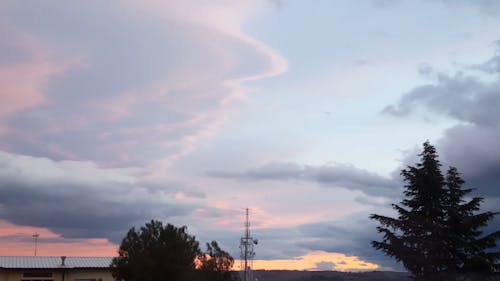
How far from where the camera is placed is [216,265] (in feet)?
110

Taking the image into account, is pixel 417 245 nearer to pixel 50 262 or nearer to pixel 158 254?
pixel 158 254

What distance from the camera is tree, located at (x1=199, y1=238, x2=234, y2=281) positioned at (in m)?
33.2

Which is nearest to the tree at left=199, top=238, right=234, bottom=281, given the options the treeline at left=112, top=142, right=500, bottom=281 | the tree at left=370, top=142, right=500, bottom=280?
the treeline at left=112, top=142, right=500, bottom=281

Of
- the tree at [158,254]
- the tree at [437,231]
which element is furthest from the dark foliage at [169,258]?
the tree at [437,231]

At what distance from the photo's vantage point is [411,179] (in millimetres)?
37594

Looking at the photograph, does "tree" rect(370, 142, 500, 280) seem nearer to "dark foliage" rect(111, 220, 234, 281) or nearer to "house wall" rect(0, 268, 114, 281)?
"dark foliage" rect(111, 220, 234, 281)

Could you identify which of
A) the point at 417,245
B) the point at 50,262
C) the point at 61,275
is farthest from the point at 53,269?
the point at 417,245

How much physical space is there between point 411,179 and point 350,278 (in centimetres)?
14645

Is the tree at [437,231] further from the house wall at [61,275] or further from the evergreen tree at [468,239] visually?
the house wall at [61,275]

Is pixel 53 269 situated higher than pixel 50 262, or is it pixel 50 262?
pixel 50 262

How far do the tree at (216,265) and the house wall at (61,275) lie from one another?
18110mm

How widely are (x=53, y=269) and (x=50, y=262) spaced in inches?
65.8

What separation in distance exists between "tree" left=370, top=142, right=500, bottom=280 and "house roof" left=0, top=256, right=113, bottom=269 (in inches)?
1091

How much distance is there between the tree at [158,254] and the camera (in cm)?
3353
